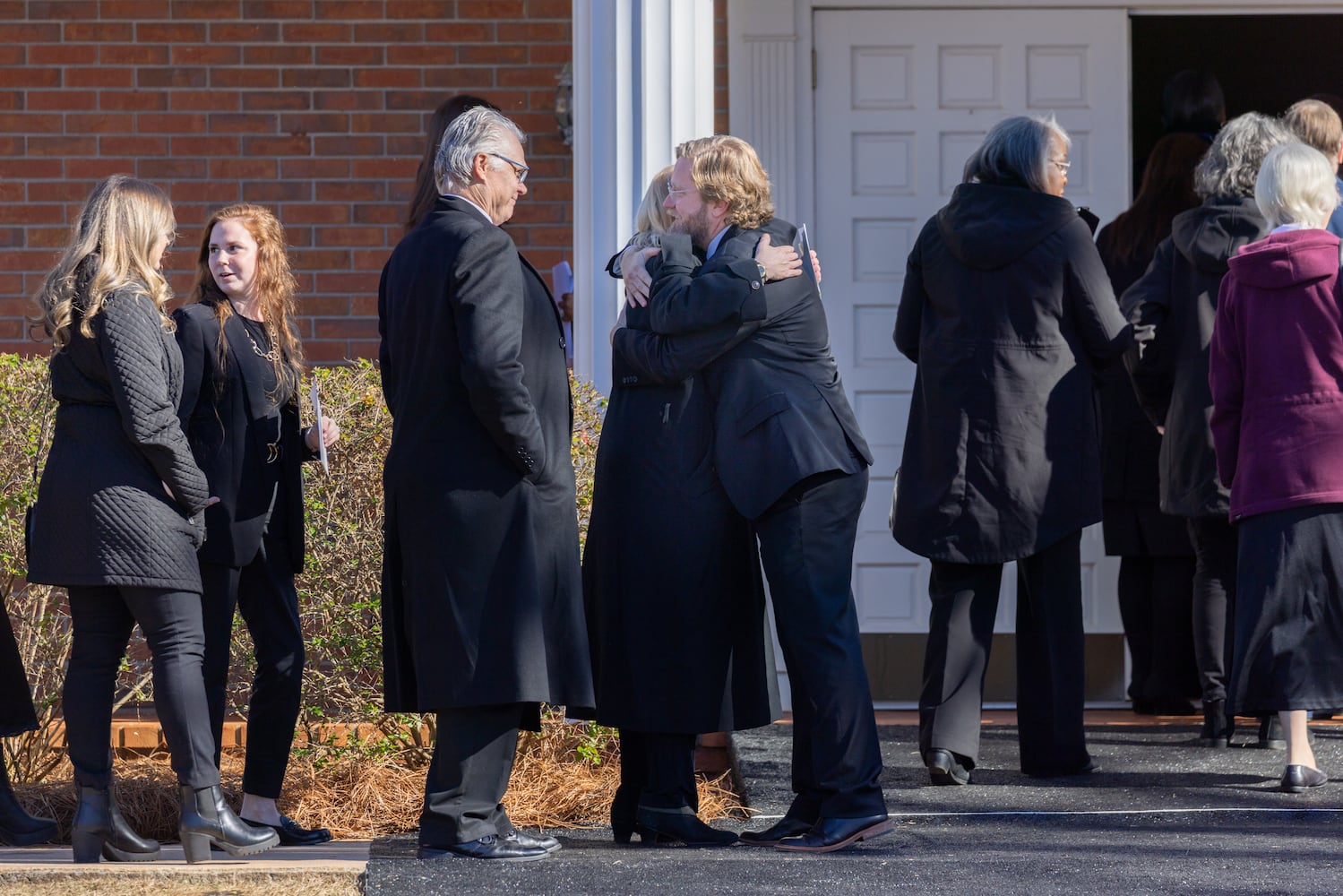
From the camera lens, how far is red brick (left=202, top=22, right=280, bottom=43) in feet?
23.7

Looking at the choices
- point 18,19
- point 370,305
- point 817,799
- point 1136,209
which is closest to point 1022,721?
point 817,799

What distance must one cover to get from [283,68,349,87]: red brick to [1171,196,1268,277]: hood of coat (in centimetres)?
341

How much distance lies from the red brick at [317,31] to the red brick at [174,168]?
0.62 m

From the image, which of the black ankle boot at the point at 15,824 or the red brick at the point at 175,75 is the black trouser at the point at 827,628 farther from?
the red brick at the point at 175,75

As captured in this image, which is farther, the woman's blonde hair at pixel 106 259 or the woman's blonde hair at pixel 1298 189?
the woman's blonde hair at pixel 1298 189

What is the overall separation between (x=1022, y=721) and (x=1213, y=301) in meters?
1.48

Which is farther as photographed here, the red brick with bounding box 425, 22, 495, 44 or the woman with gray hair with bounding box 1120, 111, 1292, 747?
the red brick with bounding box 425, 22, 495, 44

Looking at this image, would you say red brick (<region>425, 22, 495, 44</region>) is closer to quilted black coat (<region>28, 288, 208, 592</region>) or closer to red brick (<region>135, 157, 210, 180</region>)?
red brick (<region>135, 157, 210, 180</region>)

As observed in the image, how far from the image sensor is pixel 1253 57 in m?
10.4

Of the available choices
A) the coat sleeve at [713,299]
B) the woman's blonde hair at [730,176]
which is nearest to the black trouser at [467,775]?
the coat sleeve at [713,299]

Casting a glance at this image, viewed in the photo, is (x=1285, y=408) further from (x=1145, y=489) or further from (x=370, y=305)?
(x=370, y=305)

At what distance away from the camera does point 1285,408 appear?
5.00 m

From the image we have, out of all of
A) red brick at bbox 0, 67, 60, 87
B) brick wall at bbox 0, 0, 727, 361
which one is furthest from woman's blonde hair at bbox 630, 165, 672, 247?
red brick at bbox 0, 67, 60, 87

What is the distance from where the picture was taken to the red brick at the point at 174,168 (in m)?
7.25
